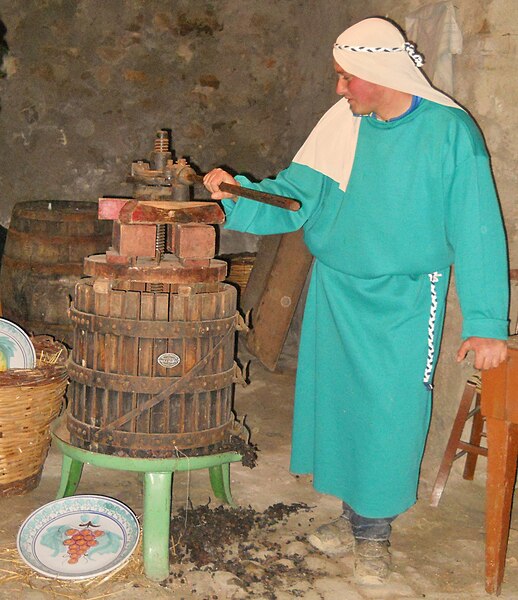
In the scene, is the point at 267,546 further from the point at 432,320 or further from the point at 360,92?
the point at 360,92

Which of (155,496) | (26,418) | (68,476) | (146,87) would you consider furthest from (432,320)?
(146,87)

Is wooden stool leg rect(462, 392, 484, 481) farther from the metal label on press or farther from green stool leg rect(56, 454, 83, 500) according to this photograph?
green stool leg rect(56, 454, 83, 500)

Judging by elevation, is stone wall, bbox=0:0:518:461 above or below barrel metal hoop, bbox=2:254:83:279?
above

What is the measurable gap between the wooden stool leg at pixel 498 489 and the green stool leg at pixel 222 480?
1.02 meters

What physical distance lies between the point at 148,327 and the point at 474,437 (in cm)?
157

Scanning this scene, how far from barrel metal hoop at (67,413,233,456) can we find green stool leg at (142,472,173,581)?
99 mm

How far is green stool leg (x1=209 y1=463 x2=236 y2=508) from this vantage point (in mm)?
2922

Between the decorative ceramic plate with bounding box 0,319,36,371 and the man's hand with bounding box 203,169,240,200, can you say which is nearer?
the man's hand with bounding box 203,169,240,200

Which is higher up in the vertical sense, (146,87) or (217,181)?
(146,87)

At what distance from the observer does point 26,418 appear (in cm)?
286

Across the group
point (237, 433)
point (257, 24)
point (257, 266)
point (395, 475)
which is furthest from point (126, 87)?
point (395, 475)

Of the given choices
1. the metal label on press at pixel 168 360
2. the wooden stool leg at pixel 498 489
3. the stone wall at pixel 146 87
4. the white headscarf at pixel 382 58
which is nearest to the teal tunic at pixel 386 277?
the white headscarf at pixel 382 58

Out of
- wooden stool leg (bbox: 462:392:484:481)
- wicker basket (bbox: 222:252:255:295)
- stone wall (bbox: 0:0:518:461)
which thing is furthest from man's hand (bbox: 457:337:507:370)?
wicker basket (bbox: 222:252:255:295)

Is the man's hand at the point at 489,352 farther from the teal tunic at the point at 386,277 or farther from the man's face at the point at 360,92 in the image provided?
the man's face at the point at 360,92
